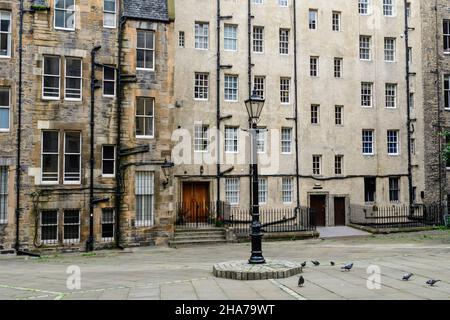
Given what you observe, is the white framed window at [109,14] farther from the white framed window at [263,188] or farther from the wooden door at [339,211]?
the wooden door at [339,211]

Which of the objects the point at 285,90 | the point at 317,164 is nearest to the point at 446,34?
the point at 285,90

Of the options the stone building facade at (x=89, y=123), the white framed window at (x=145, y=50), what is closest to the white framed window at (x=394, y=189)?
the stone building facade at (x=89, y=123)

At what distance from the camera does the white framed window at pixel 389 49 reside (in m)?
34.0

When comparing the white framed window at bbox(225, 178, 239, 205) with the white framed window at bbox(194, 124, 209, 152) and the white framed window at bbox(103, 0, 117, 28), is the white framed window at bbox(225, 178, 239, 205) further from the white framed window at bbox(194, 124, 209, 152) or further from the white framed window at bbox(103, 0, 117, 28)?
the white framed window at bbox(103, 0, 117, 28)

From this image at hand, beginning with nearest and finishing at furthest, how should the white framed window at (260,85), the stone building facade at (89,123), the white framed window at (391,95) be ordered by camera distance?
the stone building facade at (89,123)
the white framed window at (260,85)
the white framed window at (391,95)

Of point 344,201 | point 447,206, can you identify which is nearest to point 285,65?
point 344,201

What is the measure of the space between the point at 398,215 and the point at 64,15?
23.5 m

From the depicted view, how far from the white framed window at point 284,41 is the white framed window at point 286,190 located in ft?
26.6

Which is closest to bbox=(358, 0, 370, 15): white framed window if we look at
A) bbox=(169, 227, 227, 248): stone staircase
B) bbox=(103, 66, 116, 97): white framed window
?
bbox=(169, 227, 227, 248): stone staircase

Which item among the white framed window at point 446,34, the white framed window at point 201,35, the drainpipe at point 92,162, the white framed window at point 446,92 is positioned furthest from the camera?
the white framed window at point 446,34

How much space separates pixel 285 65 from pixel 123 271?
19.0 metres

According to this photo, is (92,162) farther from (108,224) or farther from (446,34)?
(446,34)

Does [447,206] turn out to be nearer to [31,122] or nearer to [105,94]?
[105,94]

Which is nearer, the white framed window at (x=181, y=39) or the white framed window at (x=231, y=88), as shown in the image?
the white framed window at (x=181, y=39)
